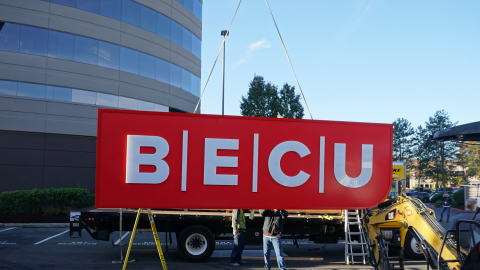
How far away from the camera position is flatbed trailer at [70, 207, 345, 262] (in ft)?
31.1

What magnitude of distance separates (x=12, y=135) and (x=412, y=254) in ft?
68.2

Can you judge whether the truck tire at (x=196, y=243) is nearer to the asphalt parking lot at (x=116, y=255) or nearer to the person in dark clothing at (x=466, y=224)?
the asphalt parking lot at (x=116, y=255)

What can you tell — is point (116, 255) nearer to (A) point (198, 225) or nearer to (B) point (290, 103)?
(A) point (198, 225)

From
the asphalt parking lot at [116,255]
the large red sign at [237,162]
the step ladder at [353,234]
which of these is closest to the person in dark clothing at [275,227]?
the asphalt parking lot at [116,255]

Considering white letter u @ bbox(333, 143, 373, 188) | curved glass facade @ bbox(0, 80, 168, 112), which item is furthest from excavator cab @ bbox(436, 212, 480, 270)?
curved glass facade @ bbox(0, 80, 168, 112)

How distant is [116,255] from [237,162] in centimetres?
760

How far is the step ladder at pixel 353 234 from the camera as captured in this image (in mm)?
9281

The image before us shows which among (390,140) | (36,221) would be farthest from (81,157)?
(390,140)

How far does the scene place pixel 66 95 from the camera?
69.9 feet

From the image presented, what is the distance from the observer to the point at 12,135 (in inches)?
798

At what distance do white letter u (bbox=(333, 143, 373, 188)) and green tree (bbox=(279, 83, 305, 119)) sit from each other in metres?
23.8

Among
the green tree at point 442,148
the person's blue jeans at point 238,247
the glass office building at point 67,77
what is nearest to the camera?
the person's blue jeans at point 238,247

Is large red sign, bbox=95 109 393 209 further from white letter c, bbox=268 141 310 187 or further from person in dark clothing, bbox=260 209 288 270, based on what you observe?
person in dark clothing, bbox=260 209 288 270

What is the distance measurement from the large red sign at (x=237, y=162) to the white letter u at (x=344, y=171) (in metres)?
0.01
